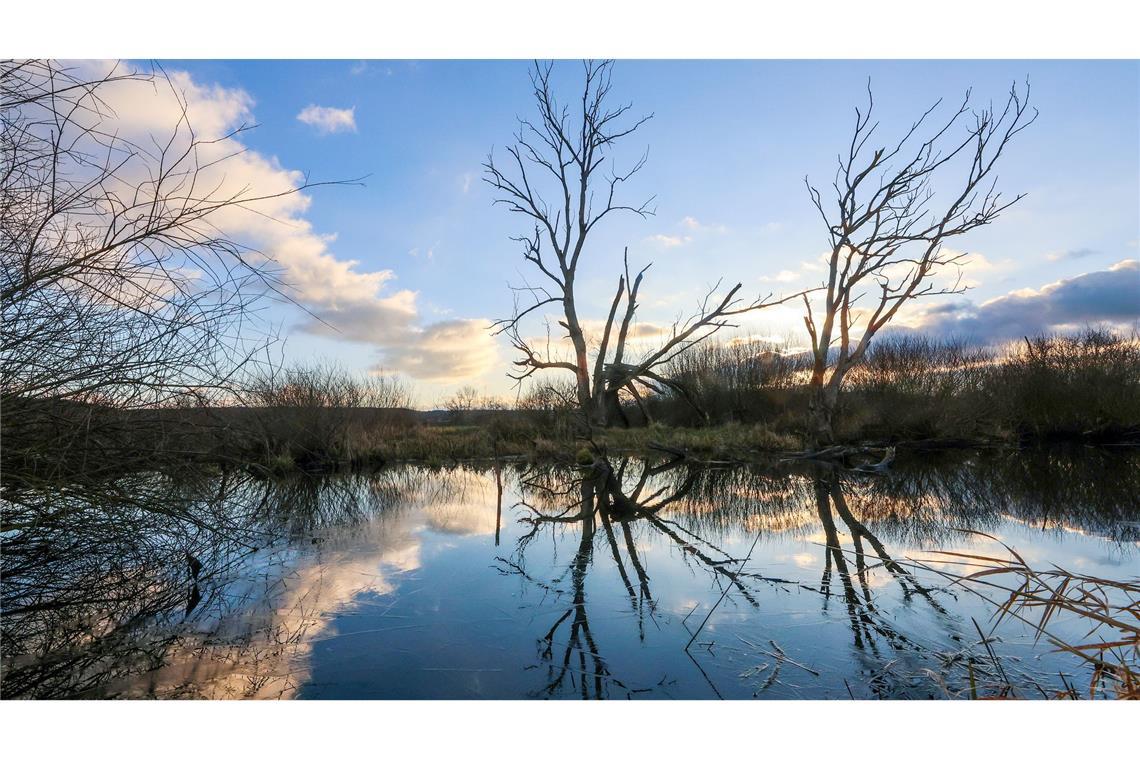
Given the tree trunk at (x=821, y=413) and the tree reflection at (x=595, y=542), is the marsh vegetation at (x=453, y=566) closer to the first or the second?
the tree reflection at (x=595, y=542)

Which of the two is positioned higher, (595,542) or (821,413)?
(821,413)

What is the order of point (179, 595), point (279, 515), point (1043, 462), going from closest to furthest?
point (179, 595), point (279, 515), point (1043, 462)

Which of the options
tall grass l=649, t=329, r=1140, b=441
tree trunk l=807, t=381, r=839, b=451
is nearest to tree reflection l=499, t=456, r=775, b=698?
tree trunk l=807, t=381, r=839, b=451

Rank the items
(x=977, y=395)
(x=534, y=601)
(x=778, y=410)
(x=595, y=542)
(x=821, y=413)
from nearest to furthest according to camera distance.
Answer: (x=534, y=601) < (x=595, y=542) < (x=821, y=413) < (x=977, y=395) < (x=778, y=410)

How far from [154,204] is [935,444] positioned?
17.9 meters

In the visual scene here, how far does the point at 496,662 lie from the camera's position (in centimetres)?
310

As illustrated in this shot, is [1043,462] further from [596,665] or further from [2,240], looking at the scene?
[2,240]

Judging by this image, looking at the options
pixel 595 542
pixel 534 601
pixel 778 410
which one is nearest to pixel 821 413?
pixel 778 410

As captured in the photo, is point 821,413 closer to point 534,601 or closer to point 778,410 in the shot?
point 778,410

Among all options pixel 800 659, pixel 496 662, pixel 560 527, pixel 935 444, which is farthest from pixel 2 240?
pixel 935 444

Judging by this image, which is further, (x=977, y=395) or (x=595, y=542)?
(x=977, y=395)

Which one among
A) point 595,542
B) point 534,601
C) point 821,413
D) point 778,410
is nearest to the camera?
point 534,601

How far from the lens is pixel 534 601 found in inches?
162

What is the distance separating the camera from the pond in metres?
2.88
